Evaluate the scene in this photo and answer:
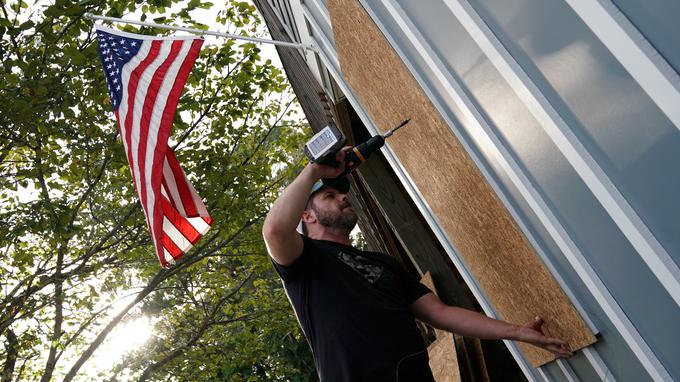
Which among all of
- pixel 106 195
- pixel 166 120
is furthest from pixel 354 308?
pixel 106 195

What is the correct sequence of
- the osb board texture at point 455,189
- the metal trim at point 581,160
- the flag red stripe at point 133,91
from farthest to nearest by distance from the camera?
the flag red stripe at point 133,91 → the osb board texture at point 455,189 → the metal trim at point 581,160

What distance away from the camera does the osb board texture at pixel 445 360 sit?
5.73m

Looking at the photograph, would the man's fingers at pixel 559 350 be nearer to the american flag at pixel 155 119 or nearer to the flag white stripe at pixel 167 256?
the american flag at pixel 155 119

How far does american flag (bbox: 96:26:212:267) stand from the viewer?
388 cm

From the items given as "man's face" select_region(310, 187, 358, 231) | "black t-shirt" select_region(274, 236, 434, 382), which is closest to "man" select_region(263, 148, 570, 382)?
"black t-shirt" select_region(274, 236, 434, 382)

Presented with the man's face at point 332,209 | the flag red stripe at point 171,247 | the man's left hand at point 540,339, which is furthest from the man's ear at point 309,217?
the flag red stripe at point 171,247

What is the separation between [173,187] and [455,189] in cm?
222

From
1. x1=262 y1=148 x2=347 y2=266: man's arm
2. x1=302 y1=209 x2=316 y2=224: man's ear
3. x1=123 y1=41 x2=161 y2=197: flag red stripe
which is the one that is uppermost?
x1=123 y1=41 x2=161 y2=197: flag red stripe

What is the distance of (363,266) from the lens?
2740mm

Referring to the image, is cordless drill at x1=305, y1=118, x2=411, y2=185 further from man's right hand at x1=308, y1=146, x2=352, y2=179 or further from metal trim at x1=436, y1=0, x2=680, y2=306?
metal trim at x1=436, y1=0, x2=680, y2=306

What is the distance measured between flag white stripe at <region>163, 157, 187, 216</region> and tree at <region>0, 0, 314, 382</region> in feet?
7.25

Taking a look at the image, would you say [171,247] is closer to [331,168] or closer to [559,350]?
[331,168]

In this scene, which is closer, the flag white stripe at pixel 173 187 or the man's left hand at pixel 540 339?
the man's left hand at pixel 540 339

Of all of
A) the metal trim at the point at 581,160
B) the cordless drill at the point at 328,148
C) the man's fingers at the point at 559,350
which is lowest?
the man's fingers at the point at 559,350
